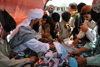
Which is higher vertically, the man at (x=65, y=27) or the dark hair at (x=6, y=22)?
the dark hair at (x=6, y=22)

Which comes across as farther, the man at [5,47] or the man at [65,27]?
the man at [65,27]

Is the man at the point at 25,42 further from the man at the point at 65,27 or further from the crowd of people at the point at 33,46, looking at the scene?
the man at the point at 65,27


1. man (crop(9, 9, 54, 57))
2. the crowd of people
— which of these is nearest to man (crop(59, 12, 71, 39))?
the crowd of people

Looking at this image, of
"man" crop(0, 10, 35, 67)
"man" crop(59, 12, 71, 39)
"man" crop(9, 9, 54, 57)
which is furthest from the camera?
"man" crop(59, 12, 71, 39)

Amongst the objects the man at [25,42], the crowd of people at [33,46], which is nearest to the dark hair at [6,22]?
the crowd of people at [33,46]

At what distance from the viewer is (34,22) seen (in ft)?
5.32

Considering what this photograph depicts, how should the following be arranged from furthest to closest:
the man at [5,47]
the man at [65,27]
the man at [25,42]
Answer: the man at [65,27] → the man at [25,42] → the man at [5,47]

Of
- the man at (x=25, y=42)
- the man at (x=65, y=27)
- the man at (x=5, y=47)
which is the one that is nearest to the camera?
the man at (x=5, y=47)

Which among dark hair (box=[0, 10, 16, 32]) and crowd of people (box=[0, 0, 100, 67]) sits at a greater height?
dark hair (box=[0, 10, 16, 32])

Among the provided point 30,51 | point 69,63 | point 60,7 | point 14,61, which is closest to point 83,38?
point 69,63

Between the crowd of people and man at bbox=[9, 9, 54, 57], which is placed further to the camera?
man at bbox=[9, 9, 54, 57]

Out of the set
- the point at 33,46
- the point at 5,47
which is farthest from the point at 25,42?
the point at 5,47

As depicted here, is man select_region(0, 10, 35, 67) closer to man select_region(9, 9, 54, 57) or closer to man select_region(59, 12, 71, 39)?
man select_region(9, 9, 54, 57)

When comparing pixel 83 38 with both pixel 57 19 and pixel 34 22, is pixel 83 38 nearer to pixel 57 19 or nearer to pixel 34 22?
pixel 34 22
